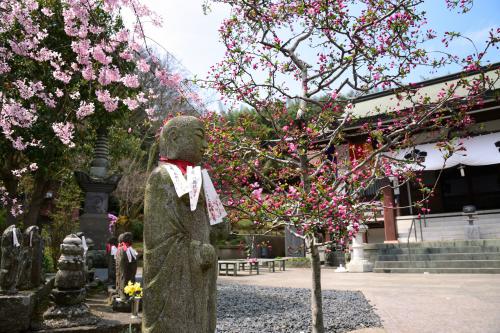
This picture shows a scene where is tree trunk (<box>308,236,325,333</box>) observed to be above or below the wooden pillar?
below

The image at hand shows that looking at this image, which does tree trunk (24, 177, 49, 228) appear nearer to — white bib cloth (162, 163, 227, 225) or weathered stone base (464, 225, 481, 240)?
white bib cloth (162, 163, 227, 225)

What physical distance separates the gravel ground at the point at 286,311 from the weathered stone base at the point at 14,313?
9.91 feet

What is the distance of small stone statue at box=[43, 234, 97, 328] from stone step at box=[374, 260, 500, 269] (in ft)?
43.9

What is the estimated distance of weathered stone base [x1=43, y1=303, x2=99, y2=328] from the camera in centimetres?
432

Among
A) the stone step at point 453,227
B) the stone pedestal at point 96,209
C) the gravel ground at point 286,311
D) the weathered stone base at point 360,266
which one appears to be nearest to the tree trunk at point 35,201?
the stone pedestal at point 96,209

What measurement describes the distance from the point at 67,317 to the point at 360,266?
1378 centimetres

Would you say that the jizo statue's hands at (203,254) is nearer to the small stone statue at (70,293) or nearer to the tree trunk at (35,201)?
the small stone statue at (70,293)

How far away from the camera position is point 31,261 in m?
5.10

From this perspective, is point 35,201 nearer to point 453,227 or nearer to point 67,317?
point 67,317

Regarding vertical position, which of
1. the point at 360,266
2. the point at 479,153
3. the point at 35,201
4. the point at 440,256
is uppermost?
the point at 479,153

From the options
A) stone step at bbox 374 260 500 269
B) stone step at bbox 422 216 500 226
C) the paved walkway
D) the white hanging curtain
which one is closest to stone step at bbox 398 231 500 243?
stone step at bbox 422 216 500 226

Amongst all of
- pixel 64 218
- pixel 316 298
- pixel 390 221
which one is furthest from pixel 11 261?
pixel 390 221

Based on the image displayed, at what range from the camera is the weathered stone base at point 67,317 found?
14.2ft

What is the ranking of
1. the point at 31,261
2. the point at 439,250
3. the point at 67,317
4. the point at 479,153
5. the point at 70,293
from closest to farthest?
the point at 67,317 → the point at 70,293 → the point at 31,261 → the point at 439,250 → the point at 479,153
